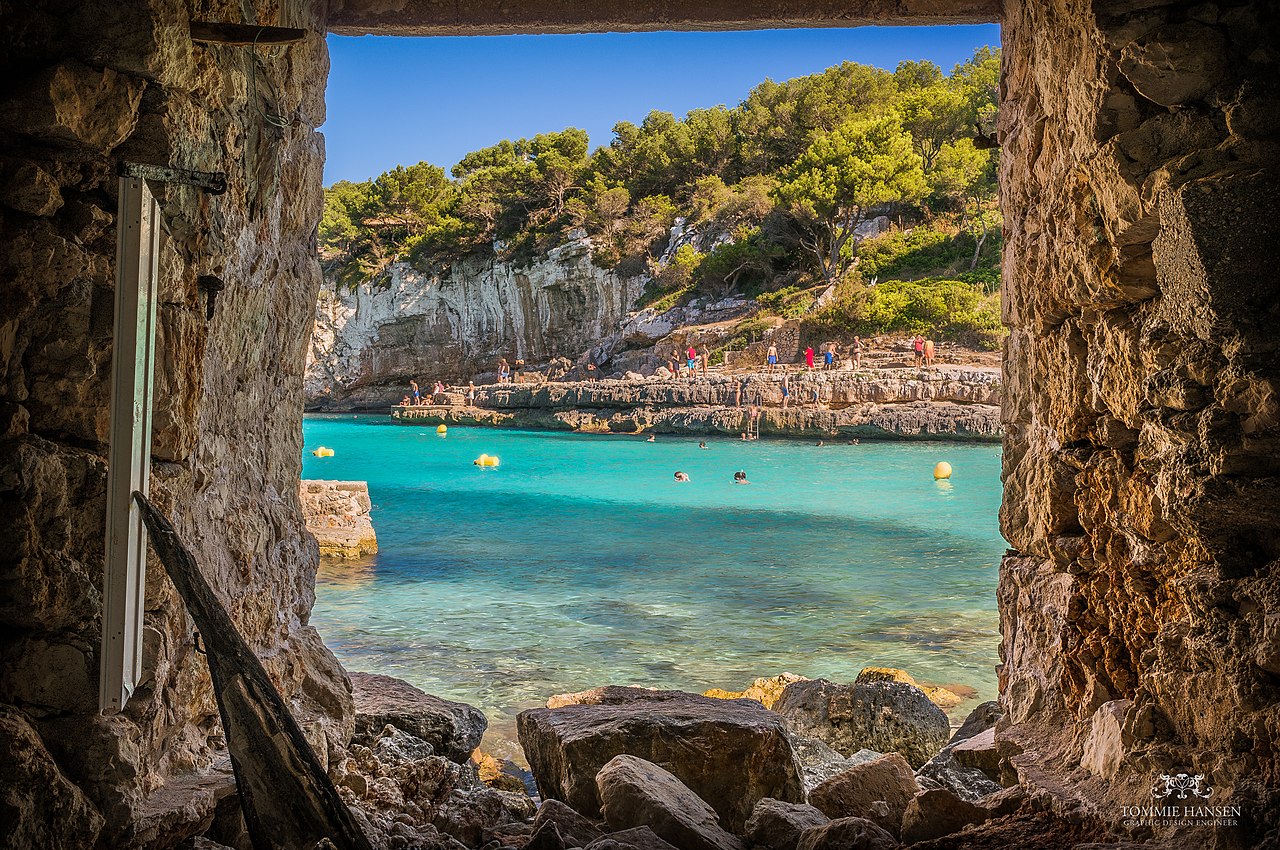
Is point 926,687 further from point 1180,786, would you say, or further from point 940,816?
point 1180,786

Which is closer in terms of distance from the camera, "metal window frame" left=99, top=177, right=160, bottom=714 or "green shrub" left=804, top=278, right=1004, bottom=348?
"metal window frame" left=99, top=177, right=160, bottom=714

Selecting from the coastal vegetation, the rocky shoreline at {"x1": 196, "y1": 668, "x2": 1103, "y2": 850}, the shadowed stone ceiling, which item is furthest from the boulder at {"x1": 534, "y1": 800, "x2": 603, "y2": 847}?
the coastal vegetation

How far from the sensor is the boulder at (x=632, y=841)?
2.55 metres

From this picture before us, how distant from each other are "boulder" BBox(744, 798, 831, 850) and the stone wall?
9.15m

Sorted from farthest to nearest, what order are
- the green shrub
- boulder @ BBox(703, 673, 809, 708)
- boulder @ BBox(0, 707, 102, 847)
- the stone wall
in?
the green shrub, the stone wall, boulder @ BBox(703, 673, 809, 708), boulder @ BBox(0, 707, 102, 847)

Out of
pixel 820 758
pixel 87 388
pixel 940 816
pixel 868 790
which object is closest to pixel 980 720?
pixel 820 758

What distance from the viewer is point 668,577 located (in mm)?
11703

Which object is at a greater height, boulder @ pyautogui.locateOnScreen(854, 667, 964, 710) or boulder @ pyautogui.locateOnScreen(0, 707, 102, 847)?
boulder @ pyautogui.locateOnScreen(0, 707, 102, 847)

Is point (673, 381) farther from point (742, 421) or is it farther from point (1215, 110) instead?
point (1215, 110)

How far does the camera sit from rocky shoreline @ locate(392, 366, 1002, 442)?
83.2ft

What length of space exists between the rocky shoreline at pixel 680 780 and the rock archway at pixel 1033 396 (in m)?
0.26

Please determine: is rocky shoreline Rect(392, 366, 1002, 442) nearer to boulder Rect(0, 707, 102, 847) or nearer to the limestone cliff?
the limestone cliff

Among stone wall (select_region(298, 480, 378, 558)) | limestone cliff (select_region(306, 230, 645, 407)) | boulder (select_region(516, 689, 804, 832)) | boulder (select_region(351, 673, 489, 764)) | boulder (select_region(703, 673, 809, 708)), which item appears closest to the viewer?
boulder (select_region(516, 689, 804, 832))

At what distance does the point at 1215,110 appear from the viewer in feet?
8.43
